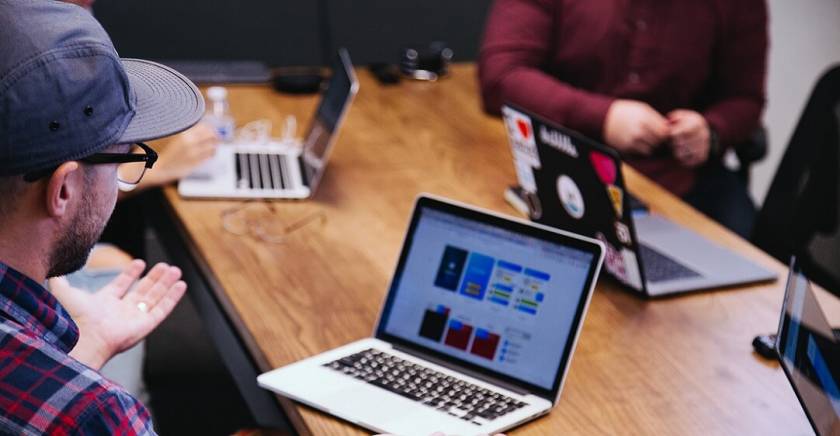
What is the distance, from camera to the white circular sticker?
193 centimetres

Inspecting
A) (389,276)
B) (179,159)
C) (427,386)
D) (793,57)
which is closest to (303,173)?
(179,159)

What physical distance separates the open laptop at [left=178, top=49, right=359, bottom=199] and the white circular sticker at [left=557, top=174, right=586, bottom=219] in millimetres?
478

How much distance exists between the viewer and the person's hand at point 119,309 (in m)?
1.68

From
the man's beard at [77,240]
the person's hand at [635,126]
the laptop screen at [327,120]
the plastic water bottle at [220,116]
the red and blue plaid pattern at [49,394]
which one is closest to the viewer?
the red and blue plaid pattern at [49,394]

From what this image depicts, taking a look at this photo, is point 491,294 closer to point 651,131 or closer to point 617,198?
point 617,198

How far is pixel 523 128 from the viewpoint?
80.3 inches

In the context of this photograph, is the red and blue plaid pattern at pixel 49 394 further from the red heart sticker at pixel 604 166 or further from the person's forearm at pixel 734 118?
the person's forearm at pixel 734 118

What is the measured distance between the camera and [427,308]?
1.70m

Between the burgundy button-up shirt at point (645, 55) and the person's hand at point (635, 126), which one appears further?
the burgundy button-up shirt at point (645, 55)

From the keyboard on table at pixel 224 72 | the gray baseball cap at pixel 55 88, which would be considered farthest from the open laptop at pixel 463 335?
the keyboard on table at pixel 224 72

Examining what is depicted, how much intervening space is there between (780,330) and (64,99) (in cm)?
95

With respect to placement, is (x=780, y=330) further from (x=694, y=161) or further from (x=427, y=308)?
(x=694, y=161)

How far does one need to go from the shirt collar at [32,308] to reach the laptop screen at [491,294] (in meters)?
0.57

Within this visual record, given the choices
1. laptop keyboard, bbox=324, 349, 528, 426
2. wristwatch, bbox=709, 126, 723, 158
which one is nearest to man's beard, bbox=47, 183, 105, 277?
laptop keyboard, bbox=324, 349, 528, 426
